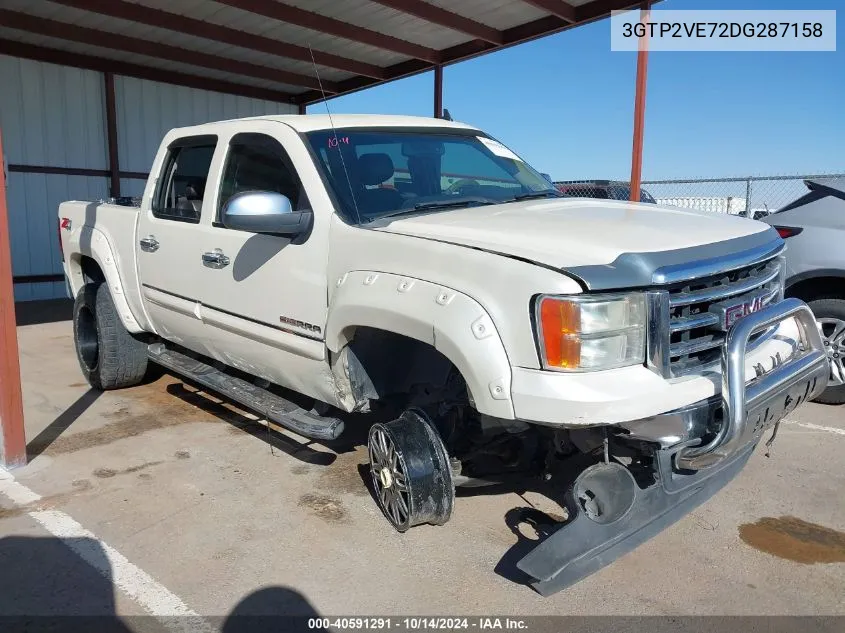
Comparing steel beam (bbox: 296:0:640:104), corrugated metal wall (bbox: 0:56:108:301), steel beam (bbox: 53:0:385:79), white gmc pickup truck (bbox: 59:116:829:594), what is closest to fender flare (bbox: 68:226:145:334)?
white gmc pickup truck (bbox: 59:116:829:594)

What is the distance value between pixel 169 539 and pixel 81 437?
1869 mm

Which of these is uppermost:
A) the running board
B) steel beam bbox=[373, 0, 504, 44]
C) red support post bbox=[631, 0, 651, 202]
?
steel beam bbox=[373, 0, 504, 44]

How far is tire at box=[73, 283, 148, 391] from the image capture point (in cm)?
557

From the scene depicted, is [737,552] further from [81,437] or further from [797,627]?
[81,437]

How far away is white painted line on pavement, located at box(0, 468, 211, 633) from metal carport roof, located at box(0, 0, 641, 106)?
23.0 ft

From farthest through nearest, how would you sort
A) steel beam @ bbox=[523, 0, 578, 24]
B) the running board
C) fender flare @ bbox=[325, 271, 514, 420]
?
steel beam @ bbox=[523, 0, 578, 24], the running board, fender flare @ bbox=[325, 271, 514, 420]

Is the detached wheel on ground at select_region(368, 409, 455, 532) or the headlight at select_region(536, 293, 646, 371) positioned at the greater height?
the headlight at select_region(536, 293, 646, 371)

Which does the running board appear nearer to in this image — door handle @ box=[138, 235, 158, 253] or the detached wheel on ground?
the detached wheel on ground

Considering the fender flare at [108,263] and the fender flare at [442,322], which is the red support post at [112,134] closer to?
the fender flare at [108,263]

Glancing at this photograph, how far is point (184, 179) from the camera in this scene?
194 inches

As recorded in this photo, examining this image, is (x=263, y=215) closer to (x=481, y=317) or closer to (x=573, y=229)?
(x=481, y=317)

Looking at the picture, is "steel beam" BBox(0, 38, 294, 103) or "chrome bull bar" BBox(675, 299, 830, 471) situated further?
"steel beam" BBox(0, 38, 294, 103)

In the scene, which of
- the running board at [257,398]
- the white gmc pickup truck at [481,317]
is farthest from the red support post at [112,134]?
the white gmc pickup truck at [481,317]

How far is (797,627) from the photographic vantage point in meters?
2.69
